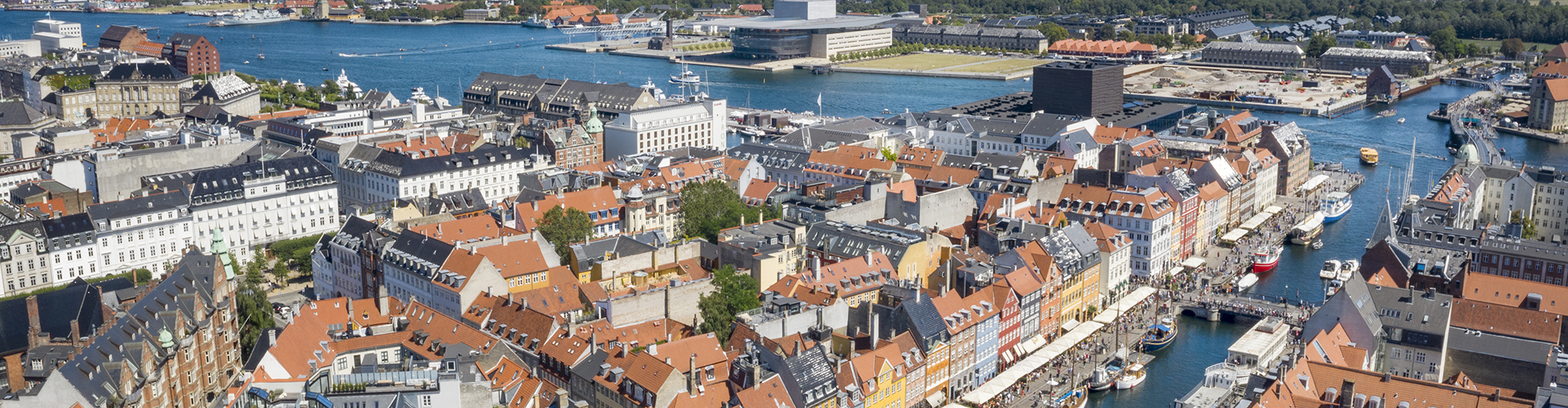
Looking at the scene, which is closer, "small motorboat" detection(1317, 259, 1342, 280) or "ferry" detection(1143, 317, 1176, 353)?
"ferry" detection(1143, 317, 1176, 353)

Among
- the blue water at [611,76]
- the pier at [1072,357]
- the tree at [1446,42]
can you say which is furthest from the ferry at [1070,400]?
the tree at [1446,42]

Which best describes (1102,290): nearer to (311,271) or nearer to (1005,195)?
(1005,195)

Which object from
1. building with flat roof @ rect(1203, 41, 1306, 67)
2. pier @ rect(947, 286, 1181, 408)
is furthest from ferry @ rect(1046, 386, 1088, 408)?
building with flat roof @ rect(1203, 41, 1306, 67)

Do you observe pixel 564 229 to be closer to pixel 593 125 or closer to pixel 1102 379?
pixel 1102 379

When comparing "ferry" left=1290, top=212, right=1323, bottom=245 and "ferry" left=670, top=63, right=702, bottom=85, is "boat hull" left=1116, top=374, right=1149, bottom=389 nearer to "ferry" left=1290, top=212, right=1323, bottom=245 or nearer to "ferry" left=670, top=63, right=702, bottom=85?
"ferry" left=1290, top=212, right=1323, bottom=245

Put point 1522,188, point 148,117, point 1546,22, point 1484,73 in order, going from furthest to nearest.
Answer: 1. point 1546,22
2. point 1484,73
3. point 148,117
4. point 1522,188

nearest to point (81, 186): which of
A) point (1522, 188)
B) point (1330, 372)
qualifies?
point (1330, 372)
